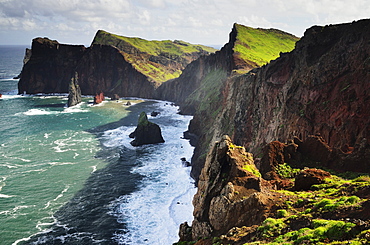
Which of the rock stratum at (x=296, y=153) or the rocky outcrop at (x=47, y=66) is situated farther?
the rocky outcrop at (x=47, y=66)

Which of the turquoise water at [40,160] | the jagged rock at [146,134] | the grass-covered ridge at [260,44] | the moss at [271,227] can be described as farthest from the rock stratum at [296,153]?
the grass-covered ridge at [260,44]

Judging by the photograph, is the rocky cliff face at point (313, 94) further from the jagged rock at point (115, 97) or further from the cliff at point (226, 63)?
the jagged rock at point (115, 97)

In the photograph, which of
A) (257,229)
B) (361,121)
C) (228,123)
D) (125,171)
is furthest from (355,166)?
(125,171)

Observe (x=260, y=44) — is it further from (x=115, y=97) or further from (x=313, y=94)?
(x=313, y=94)

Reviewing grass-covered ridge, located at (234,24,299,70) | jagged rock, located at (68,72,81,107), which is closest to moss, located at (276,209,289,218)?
grass-covered ridge, located at (234,24,299,70)

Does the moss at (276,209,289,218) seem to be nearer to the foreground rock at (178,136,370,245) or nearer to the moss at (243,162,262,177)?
the foreground rock at (178,136,370,245)
